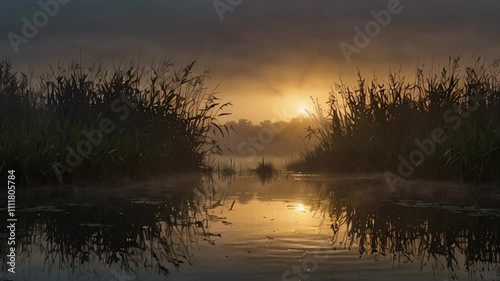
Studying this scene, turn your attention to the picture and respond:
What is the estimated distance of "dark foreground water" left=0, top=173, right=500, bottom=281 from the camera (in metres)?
3.98

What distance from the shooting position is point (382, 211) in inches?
265

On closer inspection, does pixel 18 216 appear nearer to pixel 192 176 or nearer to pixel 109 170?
pixel 109 170
